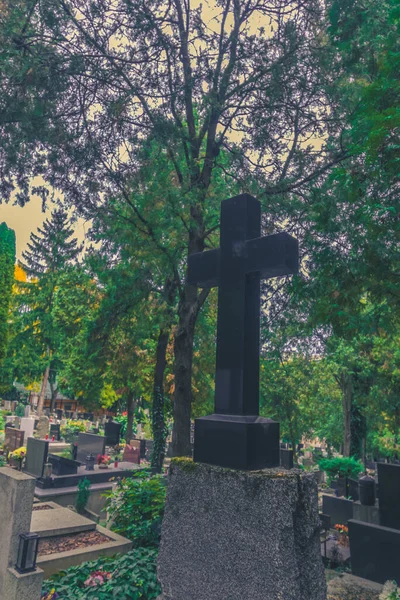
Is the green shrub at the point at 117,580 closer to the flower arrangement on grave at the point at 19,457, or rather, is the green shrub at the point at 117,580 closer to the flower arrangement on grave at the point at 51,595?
the flower arrangement on grave at the point at 51,595

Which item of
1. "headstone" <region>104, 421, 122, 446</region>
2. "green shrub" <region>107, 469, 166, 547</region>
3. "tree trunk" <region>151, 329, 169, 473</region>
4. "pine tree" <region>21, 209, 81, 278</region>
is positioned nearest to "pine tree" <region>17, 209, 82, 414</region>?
"pine tree" <region>21, 209, 81, 278</region>

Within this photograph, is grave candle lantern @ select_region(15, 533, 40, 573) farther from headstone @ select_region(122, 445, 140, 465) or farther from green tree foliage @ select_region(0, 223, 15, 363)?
green tree foliage @ select_region(0, 223, 15, 363)

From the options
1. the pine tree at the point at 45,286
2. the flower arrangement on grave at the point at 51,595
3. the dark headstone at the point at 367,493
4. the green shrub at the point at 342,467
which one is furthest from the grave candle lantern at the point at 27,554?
the pine tree at the point at 45,286

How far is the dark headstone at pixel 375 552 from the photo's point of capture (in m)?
6.52

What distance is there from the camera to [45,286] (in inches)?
1644

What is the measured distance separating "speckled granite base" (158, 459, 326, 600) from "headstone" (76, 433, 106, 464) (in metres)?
15.8

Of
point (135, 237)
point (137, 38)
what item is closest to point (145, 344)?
point (135, 237)

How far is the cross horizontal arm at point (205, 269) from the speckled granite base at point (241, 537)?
1449 millimetres

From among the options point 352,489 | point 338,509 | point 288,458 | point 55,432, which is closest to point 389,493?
point 338,509

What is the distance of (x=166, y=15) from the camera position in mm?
8055

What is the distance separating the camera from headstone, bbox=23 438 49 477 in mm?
13391

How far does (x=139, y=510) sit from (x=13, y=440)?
12.6 m

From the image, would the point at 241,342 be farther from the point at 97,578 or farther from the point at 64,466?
the point at 64,466

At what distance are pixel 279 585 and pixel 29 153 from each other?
8449 mm
